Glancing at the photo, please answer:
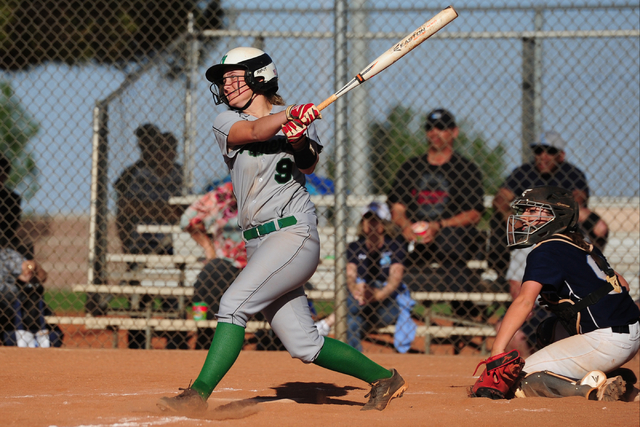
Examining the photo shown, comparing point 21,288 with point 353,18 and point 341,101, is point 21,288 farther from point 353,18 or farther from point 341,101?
point 353,18

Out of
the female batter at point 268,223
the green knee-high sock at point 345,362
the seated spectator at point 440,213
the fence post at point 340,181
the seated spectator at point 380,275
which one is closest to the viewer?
the female batter at point 268,223

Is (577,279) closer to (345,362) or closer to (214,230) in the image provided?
(345,362)

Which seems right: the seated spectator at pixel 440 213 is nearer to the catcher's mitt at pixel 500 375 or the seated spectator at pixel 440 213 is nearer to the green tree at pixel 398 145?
the green tree at pixel 398 145

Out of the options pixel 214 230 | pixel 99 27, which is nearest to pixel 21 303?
pixel 214 230

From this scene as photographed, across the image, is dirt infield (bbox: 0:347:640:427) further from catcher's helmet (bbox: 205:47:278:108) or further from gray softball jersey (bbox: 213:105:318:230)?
catcher's helmet (bbox: 205:47:278:108)

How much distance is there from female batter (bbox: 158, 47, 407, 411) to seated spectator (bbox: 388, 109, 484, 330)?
2.41 meters

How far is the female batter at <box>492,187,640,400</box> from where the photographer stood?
314cm

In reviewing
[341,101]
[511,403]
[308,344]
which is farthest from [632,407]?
[341,101]

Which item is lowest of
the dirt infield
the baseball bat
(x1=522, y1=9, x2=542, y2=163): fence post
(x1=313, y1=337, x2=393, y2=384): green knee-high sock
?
the dirt infield

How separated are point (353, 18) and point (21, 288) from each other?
341 cm

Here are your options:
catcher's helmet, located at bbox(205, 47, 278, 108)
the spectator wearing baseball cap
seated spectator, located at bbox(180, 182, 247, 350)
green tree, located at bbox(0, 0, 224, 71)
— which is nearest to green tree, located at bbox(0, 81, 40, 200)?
green tree, located at bbox(0, 0, 224, 71)

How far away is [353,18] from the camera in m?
5.37

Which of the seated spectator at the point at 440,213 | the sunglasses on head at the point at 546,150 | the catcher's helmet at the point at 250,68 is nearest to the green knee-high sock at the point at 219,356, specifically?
the catcher's helmet at the point at 250,68

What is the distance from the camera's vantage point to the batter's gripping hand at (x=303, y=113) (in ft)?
7.93
